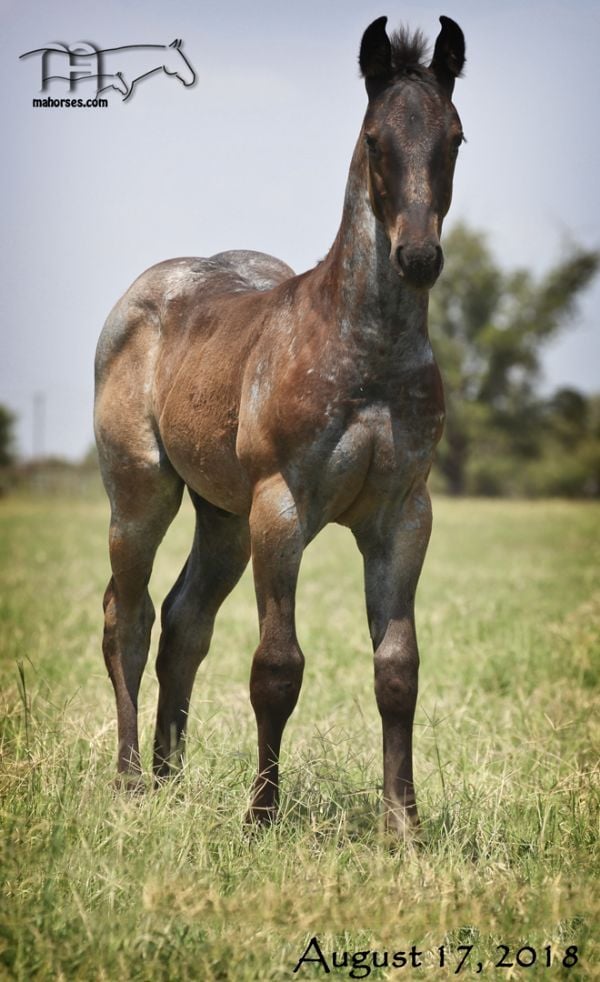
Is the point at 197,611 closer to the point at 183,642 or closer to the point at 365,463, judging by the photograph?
the point at 183,642

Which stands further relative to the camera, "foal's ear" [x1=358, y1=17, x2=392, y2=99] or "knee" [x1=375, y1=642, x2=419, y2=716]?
"knee" [x1=375, y1=642, x2=419, y2=716]

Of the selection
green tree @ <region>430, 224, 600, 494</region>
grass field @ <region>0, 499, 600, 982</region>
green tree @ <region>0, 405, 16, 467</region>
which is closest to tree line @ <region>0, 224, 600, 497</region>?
green tree @ <region>430, 224, 600, 494</region>

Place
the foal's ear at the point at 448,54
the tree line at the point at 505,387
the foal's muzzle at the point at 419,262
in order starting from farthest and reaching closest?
the tree line at the point at 505,387
the foal's ear at the point at 448,54
the foal's muzzle at the point at 419,262

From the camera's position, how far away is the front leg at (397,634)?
13.3 feet

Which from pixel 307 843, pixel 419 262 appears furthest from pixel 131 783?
pixel 419 262

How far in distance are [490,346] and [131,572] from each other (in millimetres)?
42719

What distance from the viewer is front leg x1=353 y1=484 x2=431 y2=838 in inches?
160

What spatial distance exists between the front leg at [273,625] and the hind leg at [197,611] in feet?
3.65

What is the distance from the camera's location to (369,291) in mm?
3912

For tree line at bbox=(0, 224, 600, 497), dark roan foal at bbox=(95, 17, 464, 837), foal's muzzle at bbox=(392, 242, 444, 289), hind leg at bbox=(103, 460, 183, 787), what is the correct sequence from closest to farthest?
foal's muzzle at bbox=(392, 242, 444, 289) → dark roan foal at bbox=(95, 17, 464, 837) → hind leg at bbox=(103, 460, 183, 787) → tree line at bbox=(0, 224, 600, 497)

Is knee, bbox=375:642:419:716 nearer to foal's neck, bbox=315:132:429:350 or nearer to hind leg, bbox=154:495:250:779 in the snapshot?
foal's neck, bbox=315:132:429:350

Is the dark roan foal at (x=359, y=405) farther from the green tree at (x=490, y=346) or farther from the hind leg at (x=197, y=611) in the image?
the green tree at (x=490, y=346)

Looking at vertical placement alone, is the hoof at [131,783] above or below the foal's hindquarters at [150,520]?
below

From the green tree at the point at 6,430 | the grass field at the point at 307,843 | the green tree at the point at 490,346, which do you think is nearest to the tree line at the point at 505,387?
the green tree at the point at 490,346
